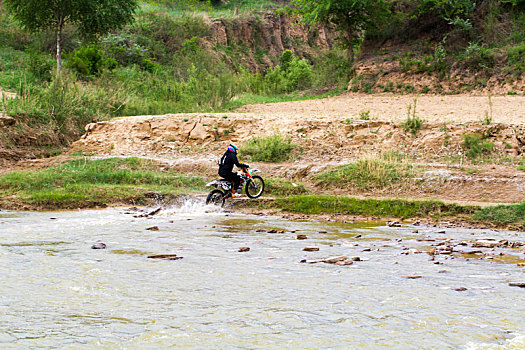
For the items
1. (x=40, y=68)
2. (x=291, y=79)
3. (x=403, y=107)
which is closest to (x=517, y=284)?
(x=403, y=107)

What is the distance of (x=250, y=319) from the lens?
177 inches

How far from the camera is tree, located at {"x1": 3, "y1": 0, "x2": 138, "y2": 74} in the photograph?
26.1 m

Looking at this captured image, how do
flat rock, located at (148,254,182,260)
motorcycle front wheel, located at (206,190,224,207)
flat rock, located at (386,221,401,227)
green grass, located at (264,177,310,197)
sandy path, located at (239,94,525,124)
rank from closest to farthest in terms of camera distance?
flat rock, located at (148,254,182,260) → flat rock, located at (386,221,401,227) → motorcycle front wheel, located at (206,190,224,207) → green grass, located at (264,177,310,197) → sandy path, located at (239,94,525,124)

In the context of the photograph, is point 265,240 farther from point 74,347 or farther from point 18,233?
point 74,347

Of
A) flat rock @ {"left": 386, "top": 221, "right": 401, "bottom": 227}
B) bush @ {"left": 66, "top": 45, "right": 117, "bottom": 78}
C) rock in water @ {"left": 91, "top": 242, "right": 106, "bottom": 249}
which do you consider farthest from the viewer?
bush @ {"left": 66, "top": 45, "right": 117, "bottom": 78}

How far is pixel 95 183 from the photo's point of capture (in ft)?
48.6

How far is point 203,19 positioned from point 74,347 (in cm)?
4546

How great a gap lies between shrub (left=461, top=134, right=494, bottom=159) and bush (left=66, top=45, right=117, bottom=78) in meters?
17.2

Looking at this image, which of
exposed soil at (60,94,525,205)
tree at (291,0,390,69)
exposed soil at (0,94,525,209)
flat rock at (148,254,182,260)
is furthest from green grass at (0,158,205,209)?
tree at (291,0,390,69)

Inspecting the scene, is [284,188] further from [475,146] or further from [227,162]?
[475,146]

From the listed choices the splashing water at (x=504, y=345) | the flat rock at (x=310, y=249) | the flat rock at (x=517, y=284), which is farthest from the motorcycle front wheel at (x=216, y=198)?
the splashing water at (x=504, y=345)

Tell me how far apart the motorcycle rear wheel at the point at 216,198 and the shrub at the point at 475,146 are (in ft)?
24.0

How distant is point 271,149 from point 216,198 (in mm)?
4589

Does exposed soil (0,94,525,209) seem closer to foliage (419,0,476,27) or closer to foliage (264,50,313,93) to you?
foliage (419,0,476,27)
